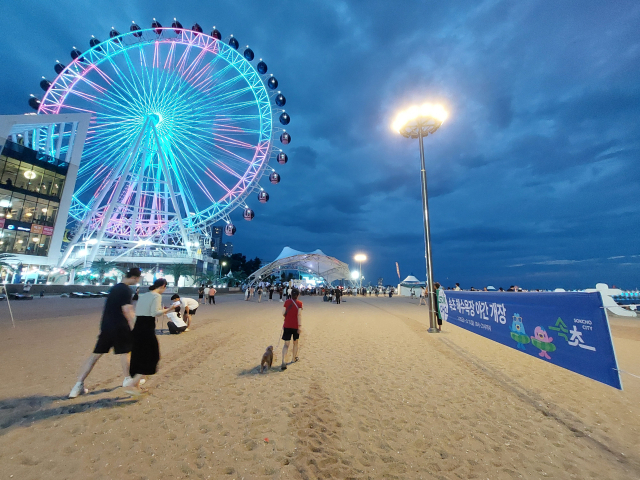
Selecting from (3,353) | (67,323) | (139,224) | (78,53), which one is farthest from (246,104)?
(139,224)

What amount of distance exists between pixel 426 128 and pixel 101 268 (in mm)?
45337

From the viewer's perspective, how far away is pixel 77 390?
14.2 ft

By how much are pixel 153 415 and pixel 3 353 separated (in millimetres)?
6056

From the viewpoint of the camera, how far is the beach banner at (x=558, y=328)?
3789mm

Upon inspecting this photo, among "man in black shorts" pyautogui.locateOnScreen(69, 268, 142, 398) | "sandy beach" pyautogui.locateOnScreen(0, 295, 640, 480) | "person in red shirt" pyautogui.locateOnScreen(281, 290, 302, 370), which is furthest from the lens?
"person in red shirt" pyautogui.locateOnScreen(281, 290, 302, 370)

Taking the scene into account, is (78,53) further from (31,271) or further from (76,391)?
(76,391)

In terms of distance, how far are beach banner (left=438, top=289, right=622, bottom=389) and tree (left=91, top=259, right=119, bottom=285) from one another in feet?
154

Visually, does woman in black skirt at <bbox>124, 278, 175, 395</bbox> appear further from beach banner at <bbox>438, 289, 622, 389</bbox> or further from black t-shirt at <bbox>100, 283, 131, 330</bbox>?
beach banner at <bbox>438, 289, 622, 389</bbox>

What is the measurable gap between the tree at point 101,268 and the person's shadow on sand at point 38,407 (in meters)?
43.3

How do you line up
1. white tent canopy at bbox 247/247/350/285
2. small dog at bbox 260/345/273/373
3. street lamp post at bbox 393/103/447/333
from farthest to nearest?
white tent canopy at bbox 247/247/350/285 → street lamp post at bbox 393/103/447/333 → small dog at bbox 260/345/273/373

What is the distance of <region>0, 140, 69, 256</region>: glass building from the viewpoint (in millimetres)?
31172

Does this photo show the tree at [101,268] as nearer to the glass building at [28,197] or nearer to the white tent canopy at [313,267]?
the glass building at [28,197]

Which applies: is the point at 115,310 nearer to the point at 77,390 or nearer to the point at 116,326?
the point at 116,326

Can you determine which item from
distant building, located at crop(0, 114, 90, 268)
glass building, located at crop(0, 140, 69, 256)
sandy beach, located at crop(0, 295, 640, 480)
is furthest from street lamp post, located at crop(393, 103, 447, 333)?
glass building, located at crop(0, 140, 69, 256)
